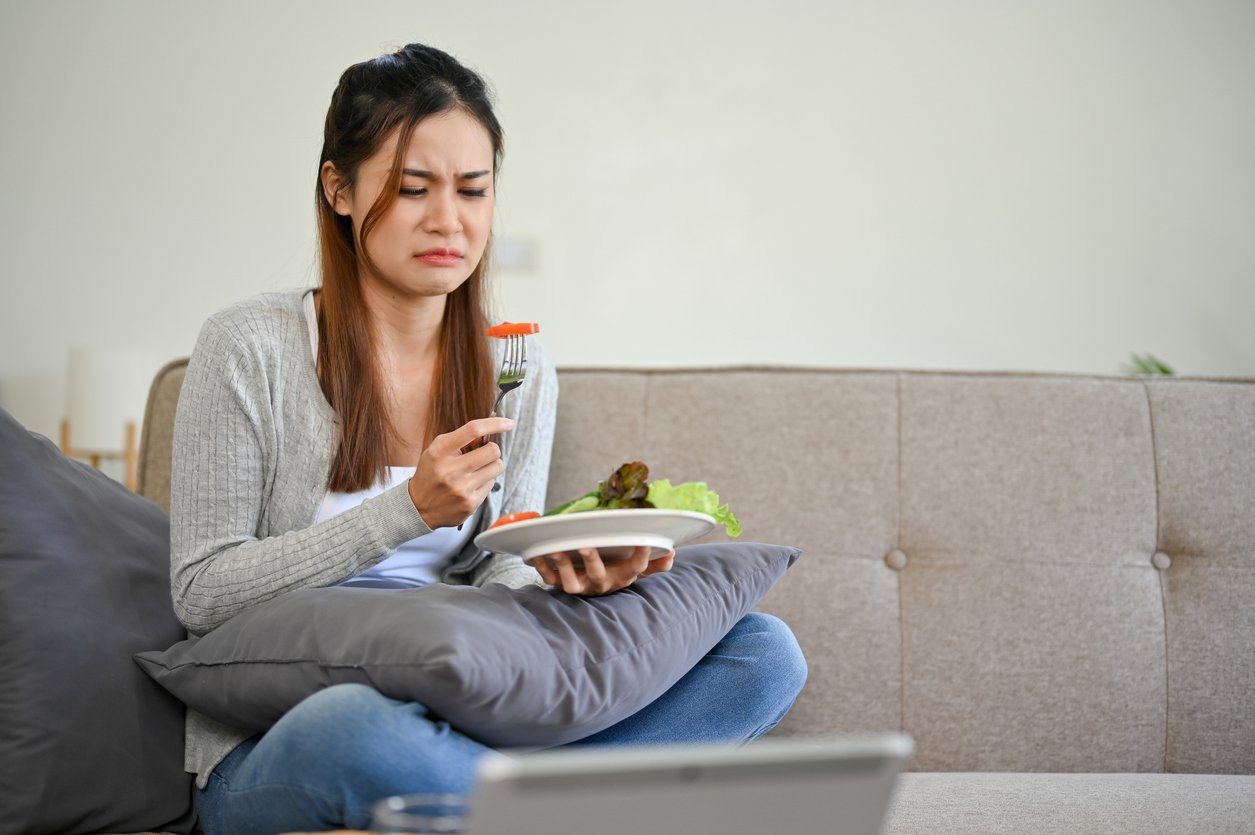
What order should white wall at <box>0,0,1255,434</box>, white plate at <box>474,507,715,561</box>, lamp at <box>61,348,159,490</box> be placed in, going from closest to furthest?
white plate at <box>474,507,715,561</box>
lamp at <box>61,348,159,490</box>
white wall at <box>0,0,1255,434</box>

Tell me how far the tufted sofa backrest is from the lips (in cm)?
37

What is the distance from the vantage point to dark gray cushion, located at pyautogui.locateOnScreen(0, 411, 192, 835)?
116 cm

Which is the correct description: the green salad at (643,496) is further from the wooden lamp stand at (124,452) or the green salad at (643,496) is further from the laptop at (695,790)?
the wooden lamp stand at (124,452)

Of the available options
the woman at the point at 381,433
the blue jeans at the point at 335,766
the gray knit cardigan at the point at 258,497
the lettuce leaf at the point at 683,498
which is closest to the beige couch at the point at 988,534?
the woman at the point at 381,433

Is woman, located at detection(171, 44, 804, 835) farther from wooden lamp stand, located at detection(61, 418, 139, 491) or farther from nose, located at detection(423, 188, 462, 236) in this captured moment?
wooden lamp stand, located at detection(61, 418, 139, 491)

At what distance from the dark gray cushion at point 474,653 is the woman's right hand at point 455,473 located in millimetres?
91

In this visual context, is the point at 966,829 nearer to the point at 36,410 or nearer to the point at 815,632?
the point at 815,632

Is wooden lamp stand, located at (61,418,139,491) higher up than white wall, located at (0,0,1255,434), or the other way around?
white wall, located at (0,0,1255,434)

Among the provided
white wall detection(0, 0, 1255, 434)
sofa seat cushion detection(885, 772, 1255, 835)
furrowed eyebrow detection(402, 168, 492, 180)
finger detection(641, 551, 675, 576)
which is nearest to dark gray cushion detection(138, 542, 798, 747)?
finger detection(641, 551, 675, 576)

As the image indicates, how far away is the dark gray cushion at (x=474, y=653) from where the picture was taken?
1.03 metres

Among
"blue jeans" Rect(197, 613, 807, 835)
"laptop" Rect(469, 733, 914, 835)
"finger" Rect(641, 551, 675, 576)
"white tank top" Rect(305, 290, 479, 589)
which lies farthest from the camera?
"white tank top" Rect(305, 290, 479, 589)

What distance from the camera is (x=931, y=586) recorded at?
1709 mm

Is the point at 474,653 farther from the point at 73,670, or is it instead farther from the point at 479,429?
the point at 73,670

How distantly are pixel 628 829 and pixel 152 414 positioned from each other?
1.34m
